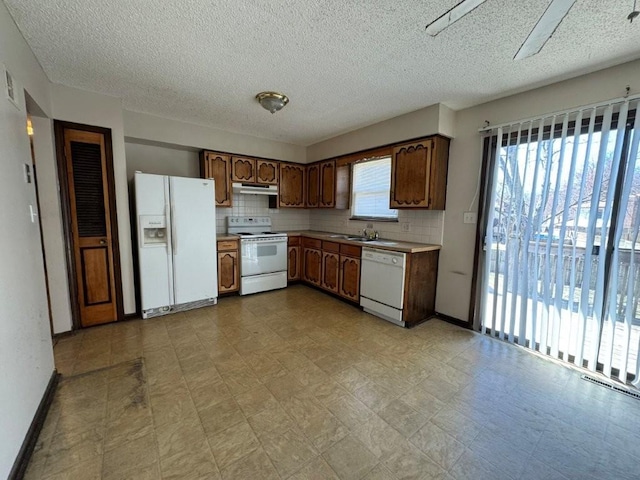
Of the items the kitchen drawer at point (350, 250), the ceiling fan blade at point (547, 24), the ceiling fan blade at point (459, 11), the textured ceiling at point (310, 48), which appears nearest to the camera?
the ceiling fan blade at point (547, 24)

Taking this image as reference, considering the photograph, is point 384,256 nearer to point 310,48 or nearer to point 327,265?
point 327,265

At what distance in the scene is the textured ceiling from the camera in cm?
159

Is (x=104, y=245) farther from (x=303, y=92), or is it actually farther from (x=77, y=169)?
(x=303, y=92)

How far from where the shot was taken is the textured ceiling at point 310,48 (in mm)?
1595

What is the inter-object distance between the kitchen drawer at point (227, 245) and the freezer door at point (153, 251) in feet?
2.24

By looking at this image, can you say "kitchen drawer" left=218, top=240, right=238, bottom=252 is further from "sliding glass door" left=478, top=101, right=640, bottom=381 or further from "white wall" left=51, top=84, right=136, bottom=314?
"sliding glass door" left=478, top=101, right=640, bottom=381

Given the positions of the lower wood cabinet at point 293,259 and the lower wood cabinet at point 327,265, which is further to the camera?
the lower wood cabinet at point 293,259

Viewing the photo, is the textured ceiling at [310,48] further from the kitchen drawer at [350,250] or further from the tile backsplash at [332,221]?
the kitchen drawer at [350,250]

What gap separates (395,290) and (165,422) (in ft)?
7.83

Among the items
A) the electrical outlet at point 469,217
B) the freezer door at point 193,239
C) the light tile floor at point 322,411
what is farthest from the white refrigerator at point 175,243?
the electrical outlet at point 469,217

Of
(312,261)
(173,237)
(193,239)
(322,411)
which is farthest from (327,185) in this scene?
(322,411)

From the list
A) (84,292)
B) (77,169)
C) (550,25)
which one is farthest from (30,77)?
(550,25)

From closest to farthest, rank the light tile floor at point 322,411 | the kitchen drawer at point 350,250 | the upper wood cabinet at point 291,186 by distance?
→ the light tile floor at point 322,411 < the kitchen drawer at point 350,250 < the upper wood cabinet at point 291,186

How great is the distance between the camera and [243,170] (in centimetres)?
418
